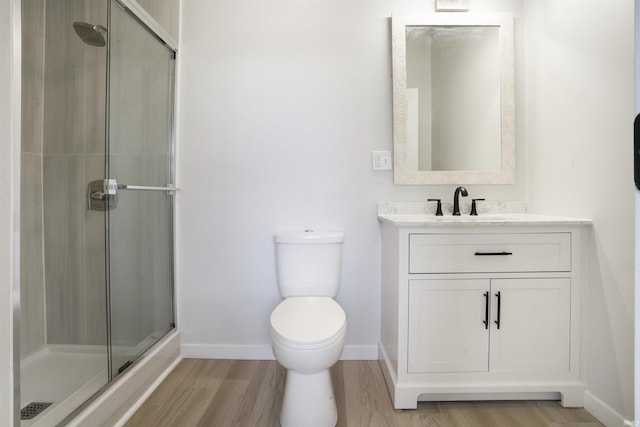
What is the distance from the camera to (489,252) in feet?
4.70

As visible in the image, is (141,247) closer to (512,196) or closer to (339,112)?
(339,112)

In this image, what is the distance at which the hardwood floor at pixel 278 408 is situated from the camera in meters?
1.35

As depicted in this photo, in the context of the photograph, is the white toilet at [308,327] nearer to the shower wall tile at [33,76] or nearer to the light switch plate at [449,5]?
the shower wall tile at [33,76]

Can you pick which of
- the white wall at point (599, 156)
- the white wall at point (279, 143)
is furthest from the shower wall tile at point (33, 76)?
the white wall at point (599, 156)

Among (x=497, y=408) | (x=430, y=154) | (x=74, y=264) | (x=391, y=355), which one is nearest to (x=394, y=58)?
(x=430, y=154)

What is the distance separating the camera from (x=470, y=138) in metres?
1.87

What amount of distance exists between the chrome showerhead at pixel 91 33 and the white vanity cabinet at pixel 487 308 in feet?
5.14

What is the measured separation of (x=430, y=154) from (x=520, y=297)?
34.0 inches

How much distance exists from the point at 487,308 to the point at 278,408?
3.35 feet

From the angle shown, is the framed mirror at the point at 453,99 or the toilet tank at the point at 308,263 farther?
the framed mirror at the point at 453,99

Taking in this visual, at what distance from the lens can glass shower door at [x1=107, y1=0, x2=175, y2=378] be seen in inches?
58.4

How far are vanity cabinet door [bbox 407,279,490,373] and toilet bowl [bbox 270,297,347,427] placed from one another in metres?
0.36

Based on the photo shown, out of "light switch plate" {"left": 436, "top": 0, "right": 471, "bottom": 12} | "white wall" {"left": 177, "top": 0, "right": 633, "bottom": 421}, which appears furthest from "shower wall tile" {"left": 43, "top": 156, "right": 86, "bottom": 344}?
"light switch plate" {"left": 436, "top": 0, "right": 471, "bottom": 12}

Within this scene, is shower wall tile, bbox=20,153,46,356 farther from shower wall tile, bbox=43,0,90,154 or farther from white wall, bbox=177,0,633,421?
white wall, bbox=177,0,633,421
